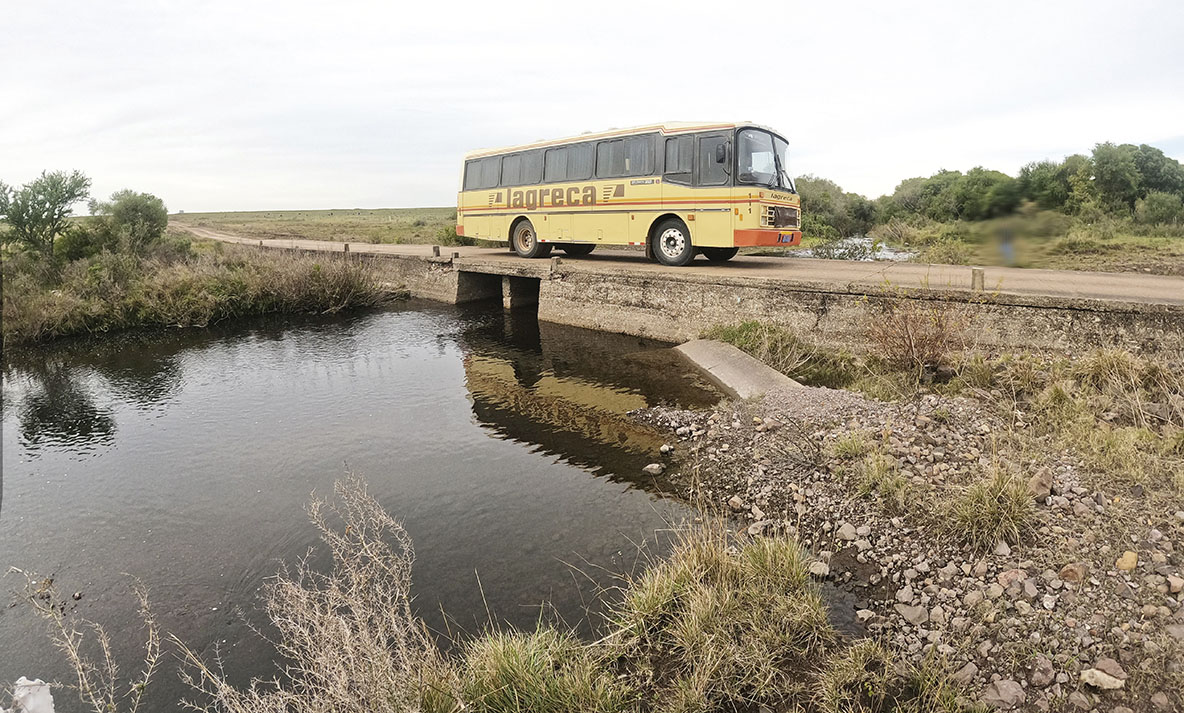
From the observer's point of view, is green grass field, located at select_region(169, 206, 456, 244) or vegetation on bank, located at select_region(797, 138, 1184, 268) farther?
green grass field, located at select_region(169, 206, 456, 244)

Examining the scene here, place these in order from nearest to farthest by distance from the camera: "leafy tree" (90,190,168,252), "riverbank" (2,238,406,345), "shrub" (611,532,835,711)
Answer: "shrub" (611,532,835,711) < "riverbank" (2,238,406,345) < "leafy tree" (90,190,168,252)

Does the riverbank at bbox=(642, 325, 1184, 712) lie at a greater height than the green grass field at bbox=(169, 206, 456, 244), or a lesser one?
lesser

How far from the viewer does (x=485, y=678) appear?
342 cm

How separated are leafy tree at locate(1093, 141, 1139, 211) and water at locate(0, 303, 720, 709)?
164 inches

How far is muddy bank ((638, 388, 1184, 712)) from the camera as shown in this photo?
3424 mm

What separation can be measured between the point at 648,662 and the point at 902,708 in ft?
4.53

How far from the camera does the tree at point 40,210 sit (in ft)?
63.2

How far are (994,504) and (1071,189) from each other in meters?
2.53

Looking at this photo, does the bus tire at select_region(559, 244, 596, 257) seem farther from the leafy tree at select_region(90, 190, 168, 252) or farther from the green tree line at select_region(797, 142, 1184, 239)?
the leafy tree at select_region(90, 190, 168, 252)

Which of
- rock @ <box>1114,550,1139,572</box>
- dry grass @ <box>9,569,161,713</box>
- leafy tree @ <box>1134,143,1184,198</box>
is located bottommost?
dry grass @ <box>9,569,161,713</box>

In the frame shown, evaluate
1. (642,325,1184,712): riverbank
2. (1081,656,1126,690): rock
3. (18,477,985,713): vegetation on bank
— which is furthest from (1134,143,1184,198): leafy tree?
(18,477,985,713): vegetation on bank

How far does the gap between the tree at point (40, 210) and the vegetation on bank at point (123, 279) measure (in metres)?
0.03

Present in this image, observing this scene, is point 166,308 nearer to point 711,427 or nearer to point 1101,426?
point 711,427

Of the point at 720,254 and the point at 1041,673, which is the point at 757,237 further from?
the point at 1041,673
